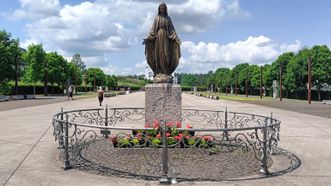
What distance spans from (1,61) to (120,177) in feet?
149

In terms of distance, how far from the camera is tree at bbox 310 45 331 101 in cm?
5581

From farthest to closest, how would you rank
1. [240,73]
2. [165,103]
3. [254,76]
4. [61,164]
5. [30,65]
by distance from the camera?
1. [240,73]
2. [254,76]
3. [30,65]
4. [165,103]
5. [61,164]

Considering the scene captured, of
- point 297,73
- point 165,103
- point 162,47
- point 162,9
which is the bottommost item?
point 165,103

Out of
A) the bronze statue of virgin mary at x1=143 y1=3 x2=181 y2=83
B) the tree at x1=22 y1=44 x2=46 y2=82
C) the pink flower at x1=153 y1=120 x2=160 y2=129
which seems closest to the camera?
the pink flower at x1=153 y1=120 x2=160 y2=129

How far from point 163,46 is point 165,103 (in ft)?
5.63

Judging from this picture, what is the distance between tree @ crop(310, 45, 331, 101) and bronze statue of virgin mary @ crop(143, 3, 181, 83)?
50492mm

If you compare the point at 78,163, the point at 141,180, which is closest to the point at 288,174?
the point at 141,180

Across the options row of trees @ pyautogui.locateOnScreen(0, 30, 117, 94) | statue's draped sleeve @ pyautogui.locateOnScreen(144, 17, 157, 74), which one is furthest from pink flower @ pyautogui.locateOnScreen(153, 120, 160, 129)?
row of trees @ pyautogui.locateOnScreen(0, 30, 117, 94)

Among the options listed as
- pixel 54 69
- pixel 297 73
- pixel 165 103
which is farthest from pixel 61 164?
pixel 54 69

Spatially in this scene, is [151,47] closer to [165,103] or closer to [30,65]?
[165,103]

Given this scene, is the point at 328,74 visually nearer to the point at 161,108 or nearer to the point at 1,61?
the point at 1,61

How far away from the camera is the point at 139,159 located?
857 cm

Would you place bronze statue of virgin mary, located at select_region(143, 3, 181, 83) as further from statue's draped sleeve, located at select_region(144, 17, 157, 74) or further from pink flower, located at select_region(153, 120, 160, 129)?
pink flower, located at select_region(153, 120, 160, 129)

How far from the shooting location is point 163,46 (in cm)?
1085
